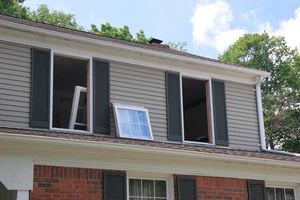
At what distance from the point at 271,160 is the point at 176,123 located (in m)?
2.23

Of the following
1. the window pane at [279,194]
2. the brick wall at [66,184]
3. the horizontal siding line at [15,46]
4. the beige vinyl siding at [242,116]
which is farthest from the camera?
the beige vinyl siding at [242,116]

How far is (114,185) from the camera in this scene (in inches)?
342

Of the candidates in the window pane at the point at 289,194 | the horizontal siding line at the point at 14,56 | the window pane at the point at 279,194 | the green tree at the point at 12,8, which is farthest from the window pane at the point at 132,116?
the green tree at the point at 12,8

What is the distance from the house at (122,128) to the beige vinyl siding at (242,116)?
0.08 feet

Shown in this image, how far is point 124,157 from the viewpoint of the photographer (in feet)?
28.4

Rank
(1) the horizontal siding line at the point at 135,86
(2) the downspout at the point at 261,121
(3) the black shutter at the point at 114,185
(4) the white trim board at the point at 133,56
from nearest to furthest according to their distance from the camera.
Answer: (3) the black shutter at the point at 114,185 < (4) the white trim board at the point at 133,56 < (1) the horizontal siding line at the point at 135,86 < (2) the downspout at the point at 261,121

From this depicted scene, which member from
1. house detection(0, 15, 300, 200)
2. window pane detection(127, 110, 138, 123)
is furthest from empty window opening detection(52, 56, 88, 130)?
window pane detection(127, 110, 138, 123)

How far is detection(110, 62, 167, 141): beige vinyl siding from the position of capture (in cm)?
1071

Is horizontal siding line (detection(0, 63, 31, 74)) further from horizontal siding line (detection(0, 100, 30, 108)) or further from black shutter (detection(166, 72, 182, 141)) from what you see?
black shutter (detection(166, 72, 182, 141))

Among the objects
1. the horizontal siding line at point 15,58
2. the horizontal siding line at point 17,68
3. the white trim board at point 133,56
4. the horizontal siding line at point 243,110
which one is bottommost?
the horizontal siding line at point 243,110

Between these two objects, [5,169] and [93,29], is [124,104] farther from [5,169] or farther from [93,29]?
[93,29]

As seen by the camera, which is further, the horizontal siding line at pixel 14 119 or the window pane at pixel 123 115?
the window pane at pixel 123 115

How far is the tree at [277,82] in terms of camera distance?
2705cm

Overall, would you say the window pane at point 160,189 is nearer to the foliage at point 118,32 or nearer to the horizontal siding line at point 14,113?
the horizontal siding line at point 14,113
